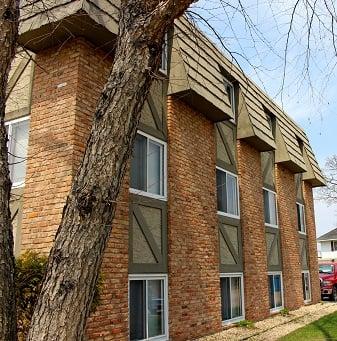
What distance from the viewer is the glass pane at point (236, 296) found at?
41.7 ft

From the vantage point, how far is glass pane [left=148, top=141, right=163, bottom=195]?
31.6 feet

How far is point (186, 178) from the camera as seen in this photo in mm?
10688

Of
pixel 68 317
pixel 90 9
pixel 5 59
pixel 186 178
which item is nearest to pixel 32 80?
pixel 90 9

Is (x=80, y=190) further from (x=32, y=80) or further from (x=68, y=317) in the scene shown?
(x=32, y=80)

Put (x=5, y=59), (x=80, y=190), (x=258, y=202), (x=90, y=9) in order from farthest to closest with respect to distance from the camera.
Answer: (x=258, y=202)
(x=90, y=9)
(x=5, y=59)
(x=80, y=190)

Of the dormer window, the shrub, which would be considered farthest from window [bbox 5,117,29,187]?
the dormer window

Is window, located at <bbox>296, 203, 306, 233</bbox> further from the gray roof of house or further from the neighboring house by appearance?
the gray roof of house

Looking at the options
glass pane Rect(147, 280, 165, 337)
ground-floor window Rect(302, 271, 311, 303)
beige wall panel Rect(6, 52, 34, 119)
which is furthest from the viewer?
ground-floor window Rect(302, 271, 311, 303)

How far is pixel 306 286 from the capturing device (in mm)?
19688

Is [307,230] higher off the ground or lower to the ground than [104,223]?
higher

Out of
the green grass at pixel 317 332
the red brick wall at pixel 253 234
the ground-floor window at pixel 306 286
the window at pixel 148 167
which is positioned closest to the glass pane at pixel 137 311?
the window at pixel 148 167

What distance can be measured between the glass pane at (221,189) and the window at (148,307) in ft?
12.3

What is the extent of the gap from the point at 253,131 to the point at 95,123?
36.8 ft

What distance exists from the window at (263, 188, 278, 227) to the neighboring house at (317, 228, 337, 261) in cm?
5221
